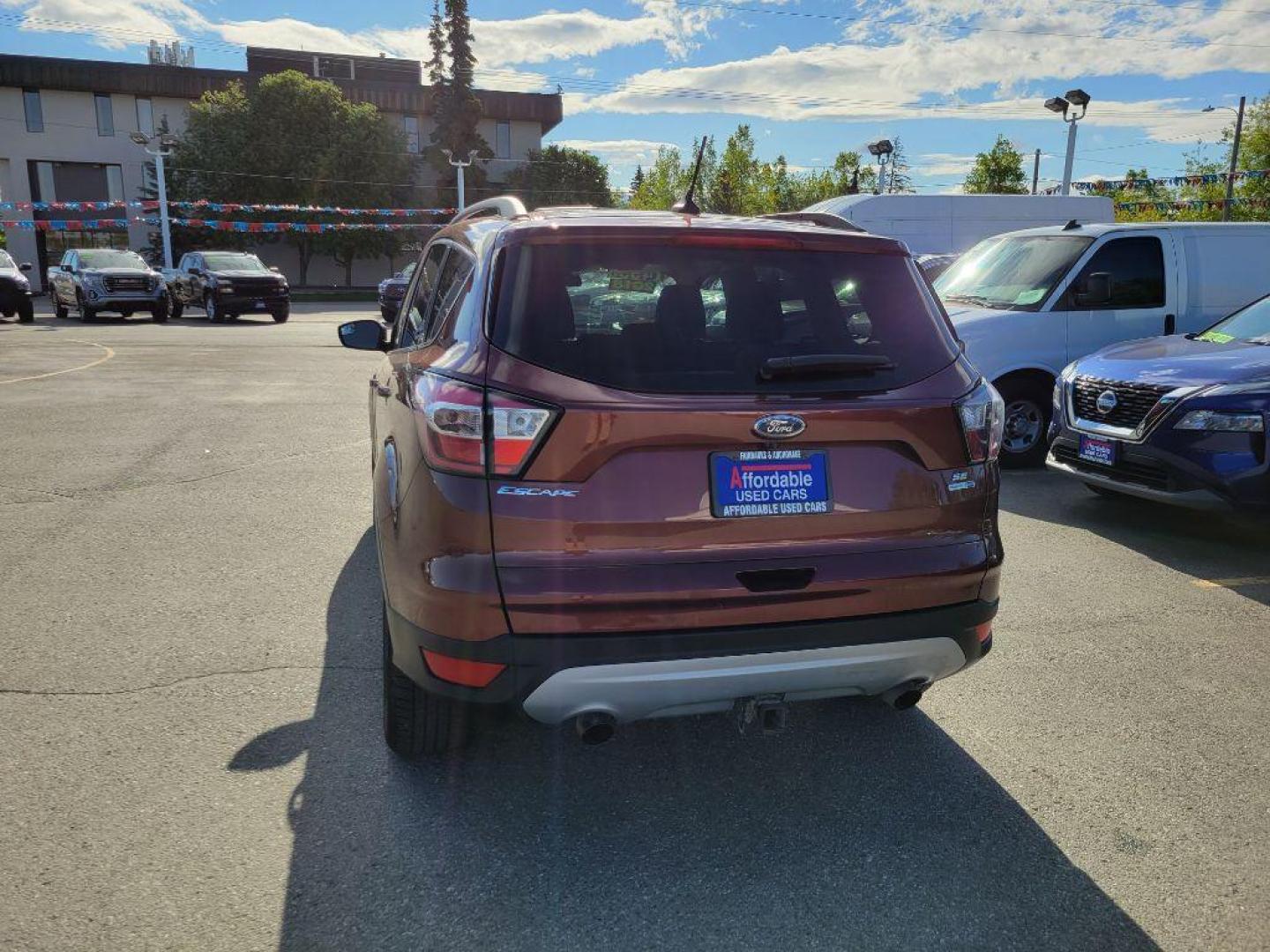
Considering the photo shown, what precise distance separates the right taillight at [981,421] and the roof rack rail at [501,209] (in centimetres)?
148

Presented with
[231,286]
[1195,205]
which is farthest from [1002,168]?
[231,286]

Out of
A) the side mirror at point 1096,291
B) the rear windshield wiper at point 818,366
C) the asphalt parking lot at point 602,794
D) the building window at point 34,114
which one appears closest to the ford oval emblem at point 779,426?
the rear windshield wiper at point 818,366

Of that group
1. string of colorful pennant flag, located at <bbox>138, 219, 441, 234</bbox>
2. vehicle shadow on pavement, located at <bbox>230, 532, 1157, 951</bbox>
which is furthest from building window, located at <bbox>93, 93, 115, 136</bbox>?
vehicle shadow on pavement, located at <bbox>230, 532, 1157, 951</bbox>

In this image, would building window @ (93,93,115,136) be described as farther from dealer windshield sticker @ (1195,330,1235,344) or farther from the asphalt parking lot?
dealer windshield sticker @ (1195,330,1235,344)

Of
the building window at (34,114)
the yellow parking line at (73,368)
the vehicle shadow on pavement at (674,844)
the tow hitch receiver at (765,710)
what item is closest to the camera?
the vehicle shadow on pavement at (674,844)

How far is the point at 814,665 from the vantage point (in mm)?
2656

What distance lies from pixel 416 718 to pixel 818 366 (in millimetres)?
1639

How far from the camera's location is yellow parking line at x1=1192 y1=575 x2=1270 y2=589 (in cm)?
512

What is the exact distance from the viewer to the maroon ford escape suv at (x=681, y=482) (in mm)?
2471

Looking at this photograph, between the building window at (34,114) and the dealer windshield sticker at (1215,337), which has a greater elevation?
the building window at (34,114)

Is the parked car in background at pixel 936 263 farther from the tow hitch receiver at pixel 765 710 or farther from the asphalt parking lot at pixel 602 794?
the tow hitch receiver at pixel 765 710

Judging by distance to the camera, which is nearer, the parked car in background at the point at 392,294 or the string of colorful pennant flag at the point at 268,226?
the parked car in background at the point at 392,294

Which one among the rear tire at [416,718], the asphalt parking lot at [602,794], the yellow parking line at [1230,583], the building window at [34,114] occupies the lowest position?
the yellow parking line at [1230,583]

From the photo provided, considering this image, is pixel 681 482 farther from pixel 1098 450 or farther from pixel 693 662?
pixel 1098 450
